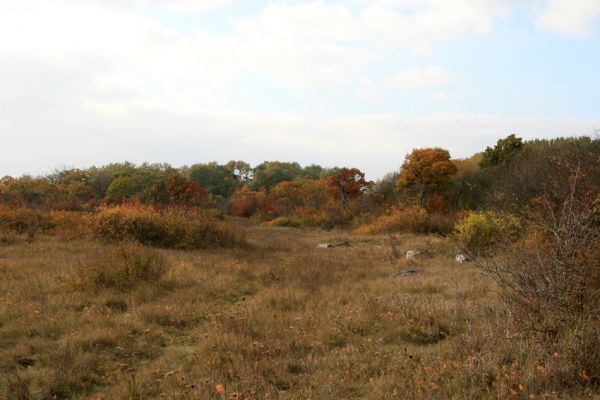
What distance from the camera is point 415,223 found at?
26906mm

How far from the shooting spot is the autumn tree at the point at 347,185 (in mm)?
47375

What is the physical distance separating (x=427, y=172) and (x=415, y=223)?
16.0m

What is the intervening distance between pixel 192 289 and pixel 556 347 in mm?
7877

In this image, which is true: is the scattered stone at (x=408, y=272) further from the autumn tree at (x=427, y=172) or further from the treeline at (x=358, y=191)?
the autumn tree at (x=427, y=172)

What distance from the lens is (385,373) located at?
4992mm

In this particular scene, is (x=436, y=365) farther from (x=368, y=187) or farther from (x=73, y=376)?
(x=368, y=187)

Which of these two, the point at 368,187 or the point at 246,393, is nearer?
the point at 246,393

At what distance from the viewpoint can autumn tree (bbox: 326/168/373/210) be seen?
47.4m

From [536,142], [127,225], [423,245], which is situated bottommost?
[423,245]

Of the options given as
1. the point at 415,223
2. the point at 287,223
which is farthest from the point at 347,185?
the point at 415,223

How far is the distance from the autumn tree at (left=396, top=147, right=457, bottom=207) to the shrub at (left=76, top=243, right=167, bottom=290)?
3282 centimetres

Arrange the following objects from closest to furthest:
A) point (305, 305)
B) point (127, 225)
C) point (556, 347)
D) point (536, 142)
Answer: point (556, 347), point (305, 305), point (127, 225), point (536, 142)

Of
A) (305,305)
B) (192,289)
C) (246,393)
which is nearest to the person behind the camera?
(246,393)

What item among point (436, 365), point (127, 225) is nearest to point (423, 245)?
point (127, 225)
